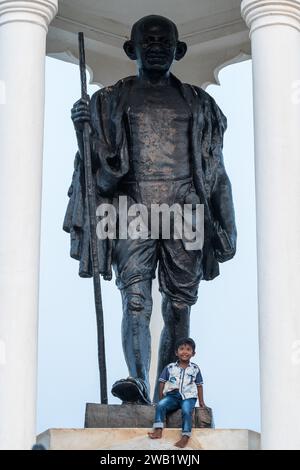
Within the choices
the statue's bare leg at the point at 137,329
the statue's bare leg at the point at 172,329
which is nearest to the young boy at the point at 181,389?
the statue's bare leg at the point at 137,329

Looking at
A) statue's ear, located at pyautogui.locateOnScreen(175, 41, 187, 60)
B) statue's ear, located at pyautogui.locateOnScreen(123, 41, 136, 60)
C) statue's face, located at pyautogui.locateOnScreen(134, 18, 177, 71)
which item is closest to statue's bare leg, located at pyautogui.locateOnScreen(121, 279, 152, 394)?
statue's face, located at pyautogui.locateOnScreen(134, 18, 177, 71)

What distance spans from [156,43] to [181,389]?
14.0ft

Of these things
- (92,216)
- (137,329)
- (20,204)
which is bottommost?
(137,329)

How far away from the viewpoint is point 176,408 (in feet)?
74.7

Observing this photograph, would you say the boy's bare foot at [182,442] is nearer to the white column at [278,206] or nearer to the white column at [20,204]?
the white column at [278,206]

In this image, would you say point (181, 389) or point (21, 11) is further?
point (21, 11)

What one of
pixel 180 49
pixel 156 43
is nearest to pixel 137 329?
pixel 156 43

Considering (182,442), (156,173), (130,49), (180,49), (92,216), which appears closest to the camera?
(182,442)

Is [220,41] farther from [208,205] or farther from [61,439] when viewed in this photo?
[61,439]

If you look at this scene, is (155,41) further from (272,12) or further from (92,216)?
(92,216)

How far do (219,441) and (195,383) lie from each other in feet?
2.15

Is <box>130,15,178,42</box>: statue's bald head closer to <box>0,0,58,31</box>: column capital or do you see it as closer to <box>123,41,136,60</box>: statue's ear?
<box>123,41,136,60</box>: statue's ear

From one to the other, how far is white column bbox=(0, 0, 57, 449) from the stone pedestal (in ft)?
2.11

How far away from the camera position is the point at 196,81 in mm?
27672
